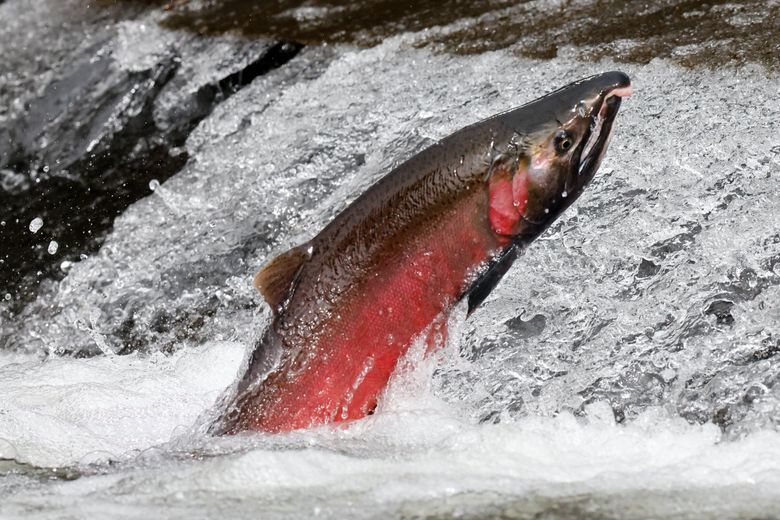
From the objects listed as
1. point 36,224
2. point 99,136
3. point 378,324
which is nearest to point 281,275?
point 378,324

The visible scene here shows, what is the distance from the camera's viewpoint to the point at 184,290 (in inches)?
168

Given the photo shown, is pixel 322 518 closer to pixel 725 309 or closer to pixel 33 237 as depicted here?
pixel 725 309

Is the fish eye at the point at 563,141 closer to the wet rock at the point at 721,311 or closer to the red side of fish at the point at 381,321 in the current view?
the red side of fish at the point at 381,321

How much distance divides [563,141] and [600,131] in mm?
114

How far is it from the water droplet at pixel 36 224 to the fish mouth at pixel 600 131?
3.14m

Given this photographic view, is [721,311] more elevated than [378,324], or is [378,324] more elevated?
[378,324]

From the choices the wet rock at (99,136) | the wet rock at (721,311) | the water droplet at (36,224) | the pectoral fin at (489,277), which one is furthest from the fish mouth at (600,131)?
the water droplet at (36,224)

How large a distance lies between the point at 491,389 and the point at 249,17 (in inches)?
154

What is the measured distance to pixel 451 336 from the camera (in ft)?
9.12

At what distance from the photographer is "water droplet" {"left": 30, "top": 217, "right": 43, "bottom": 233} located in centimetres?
511

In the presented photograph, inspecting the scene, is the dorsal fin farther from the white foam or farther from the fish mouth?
the fish mouth

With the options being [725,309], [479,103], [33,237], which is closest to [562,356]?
[725,309]

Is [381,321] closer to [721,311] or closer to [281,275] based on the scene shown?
[281,275]

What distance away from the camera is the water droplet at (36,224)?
5.11 meters
